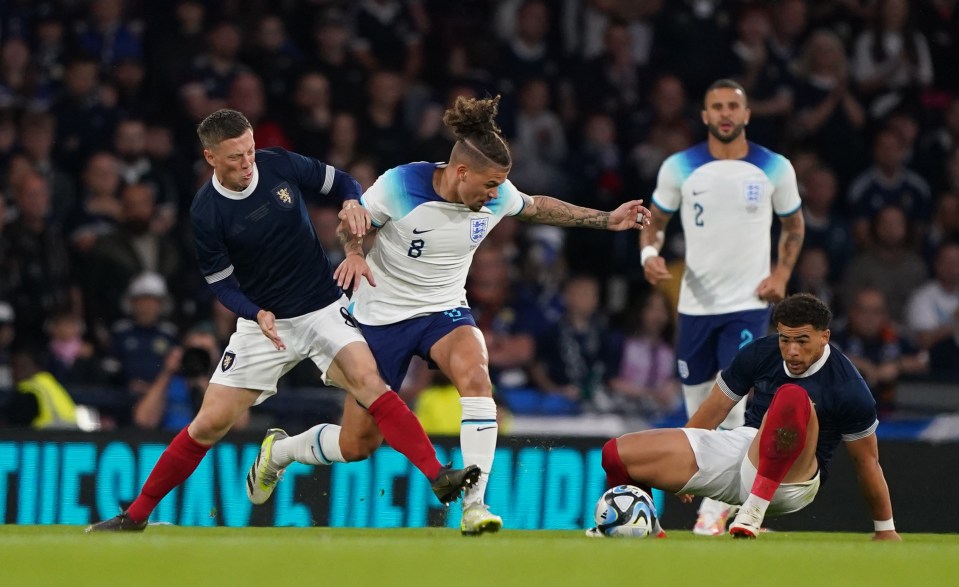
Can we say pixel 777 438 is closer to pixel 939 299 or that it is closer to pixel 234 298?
pixel 234 298

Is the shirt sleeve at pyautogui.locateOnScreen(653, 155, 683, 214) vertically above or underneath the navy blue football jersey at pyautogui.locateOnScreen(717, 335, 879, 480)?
above

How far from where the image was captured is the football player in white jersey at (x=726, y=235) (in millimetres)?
9016

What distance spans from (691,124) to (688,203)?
5294mm

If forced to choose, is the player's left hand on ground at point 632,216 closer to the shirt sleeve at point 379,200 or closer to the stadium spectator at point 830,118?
the shirt sleeve at point 379,200

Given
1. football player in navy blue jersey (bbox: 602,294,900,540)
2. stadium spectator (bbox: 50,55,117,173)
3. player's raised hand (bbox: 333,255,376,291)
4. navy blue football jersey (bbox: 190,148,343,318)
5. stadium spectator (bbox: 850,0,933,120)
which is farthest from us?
stadium spectator (bbox: 850,0,933,120)

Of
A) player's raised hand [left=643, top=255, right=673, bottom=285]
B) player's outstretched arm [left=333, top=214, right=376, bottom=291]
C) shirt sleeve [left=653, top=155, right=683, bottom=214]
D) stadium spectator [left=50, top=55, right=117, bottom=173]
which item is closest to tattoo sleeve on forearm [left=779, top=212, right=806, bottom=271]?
shirt sleeve [left=653, top=155, right=683, bottom=214]

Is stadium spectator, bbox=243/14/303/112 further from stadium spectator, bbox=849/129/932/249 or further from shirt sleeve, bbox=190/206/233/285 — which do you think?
shirt sleeve, bbox=190/206/233/285

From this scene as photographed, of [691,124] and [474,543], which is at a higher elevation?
[691,124]

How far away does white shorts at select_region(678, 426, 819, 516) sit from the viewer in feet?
24.9

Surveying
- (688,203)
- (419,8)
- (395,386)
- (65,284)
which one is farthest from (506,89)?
(395,386)

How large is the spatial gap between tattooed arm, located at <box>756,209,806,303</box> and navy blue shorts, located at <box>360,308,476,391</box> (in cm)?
191

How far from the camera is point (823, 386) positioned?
749cm

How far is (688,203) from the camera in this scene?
30.1ft

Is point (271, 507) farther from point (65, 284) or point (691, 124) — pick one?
point (691, 124)
